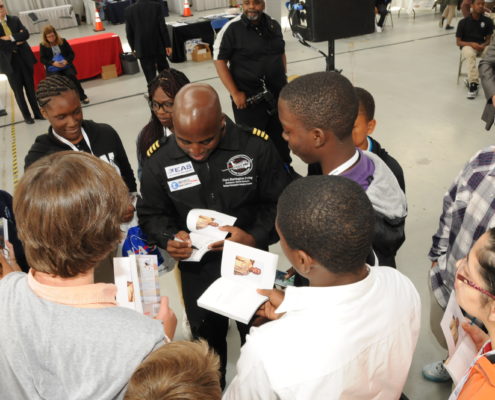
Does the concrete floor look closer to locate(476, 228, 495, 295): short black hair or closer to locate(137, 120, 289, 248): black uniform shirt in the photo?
locate(137, 120, 289, 248): black uniform shirt

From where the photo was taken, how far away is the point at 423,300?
9.45 feet

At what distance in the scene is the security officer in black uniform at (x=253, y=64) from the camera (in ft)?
12.6

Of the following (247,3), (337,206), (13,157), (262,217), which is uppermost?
(247,3)

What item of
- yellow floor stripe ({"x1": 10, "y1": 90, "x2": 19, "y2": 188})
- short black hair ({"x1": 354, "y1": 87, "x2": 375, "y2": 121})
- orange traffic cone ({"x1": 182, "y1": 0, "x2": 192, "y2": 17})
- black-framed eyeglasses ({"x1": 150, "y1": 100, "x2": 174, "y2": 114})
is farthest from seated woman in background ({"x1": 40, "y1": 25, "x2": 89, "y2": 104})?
orange traffic cone ({"x1": 182, "y1": 0, "x2": 192, "y2": 17})

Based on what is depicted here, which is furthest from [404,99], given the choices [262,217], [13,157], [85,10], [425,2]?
[85,10]

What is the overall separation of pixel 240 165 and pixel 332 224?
0.86 metres

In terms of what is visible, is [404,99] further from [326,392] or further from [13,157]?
[326,392]

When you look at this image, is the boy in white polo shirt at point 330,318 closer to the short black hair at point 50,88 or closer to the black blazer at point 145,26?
the short black hair at point 50,88

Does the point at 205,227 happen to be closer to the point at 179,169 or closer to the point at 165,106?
the point at 179,169

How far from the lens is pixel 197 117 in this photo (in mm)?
1656

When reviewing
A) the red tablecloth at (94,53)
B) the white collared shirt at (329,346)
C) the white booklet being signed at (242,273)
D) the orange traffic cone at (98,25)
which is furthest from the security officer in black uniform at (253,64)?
the orange traffic cone at (98,25)

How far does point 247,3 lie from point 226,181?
255 centimetres

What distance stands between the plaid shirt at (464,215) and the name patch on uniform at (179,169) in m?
1.14

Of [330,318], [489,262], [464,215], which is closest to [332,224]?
[330,318]
